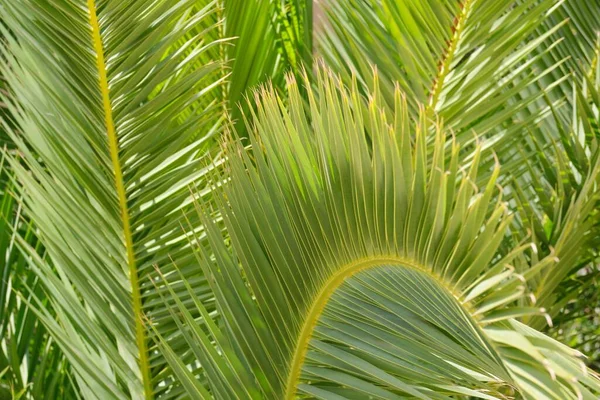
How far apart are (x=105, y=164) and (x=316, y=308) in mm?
630

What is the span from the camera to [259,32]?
1918mm

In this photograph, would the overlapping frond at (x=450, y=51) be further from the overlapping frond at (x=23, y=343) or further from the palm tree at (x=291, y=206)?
the overlapping frond at (x=23, y=343)

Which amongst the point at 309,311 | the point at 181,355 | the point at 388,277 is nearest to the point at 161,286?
the point at 181,355

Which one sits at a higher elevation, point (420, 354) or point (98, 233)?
point (98, 233)

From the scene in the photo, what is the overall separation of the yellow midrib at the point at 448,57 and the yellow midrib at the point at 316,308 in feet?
2.59

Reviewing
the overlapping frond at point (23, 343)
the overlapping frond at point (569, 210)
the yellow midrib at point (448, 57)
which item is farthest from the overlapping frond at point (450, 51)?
the overlapping frond at point (23, 343)

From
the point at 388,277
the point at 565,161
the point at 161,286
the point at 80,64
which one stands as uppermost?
the point at 80,64

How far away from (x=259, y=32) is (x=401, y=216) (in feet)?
3.87

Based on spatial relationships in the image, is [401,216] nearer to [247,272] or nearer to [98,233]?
[247,272]

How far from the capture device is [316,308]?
0.93m

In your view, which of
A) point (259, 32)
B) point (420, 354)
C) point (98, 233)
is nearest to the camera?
point (420, 354)

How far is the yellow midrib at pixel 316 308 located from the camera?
0.90 metres

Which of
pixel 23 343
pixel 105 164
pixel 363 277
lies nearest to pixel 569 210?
pixel 363 277

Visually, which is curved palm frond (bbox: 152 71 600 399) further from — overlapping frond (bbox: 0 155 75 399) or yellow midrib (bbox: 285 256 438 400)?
overlapping frond (bbox: 0 155 75 399)
